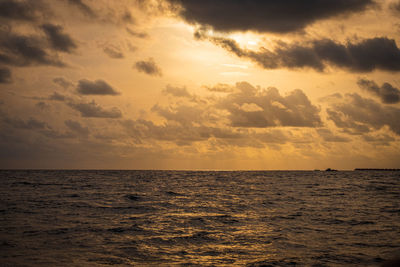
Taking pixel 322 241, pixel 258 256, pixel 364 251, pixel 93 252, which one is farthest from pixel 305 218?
pixel 93 252

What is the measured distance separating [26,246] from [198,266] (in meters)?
9.45

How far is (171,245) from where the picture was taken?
18.6 meters

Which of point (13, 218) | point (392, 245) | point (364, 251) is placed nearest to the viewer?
point (364, 251)

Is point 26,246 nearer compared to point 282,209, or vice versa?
point 26,246

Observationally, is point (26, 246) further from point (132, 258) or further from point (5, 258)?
point (132, 258)

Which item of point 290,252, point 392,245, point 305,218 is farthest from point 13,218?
point 392,245

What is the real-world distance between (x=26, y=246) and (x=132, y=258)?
6081 millimetres

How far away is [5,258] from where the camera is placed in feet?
50.2

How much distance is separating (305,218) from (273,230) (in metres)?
6.36

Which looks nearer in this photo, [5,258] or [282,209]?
[5,258]

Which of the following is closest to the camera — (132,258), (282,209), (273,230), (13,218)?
(132,258)

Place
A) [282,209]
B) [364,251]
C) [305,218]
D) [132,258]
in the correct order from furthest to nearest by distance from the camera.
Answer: [282,209] < [305,218] < [364,251] < [132,258]

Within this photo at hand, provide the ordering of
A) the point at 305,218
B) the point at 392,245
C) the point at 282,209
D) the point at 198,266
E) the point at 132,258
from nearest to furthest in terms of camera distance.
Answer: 1. the point at 198,266
2. the point at 132,258
3. the point at 392,245
4. the point at 305,218
5. the point at 282,209

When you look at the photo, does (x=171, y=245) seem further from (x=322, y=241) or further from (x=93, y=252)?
(x=322, y=241)
